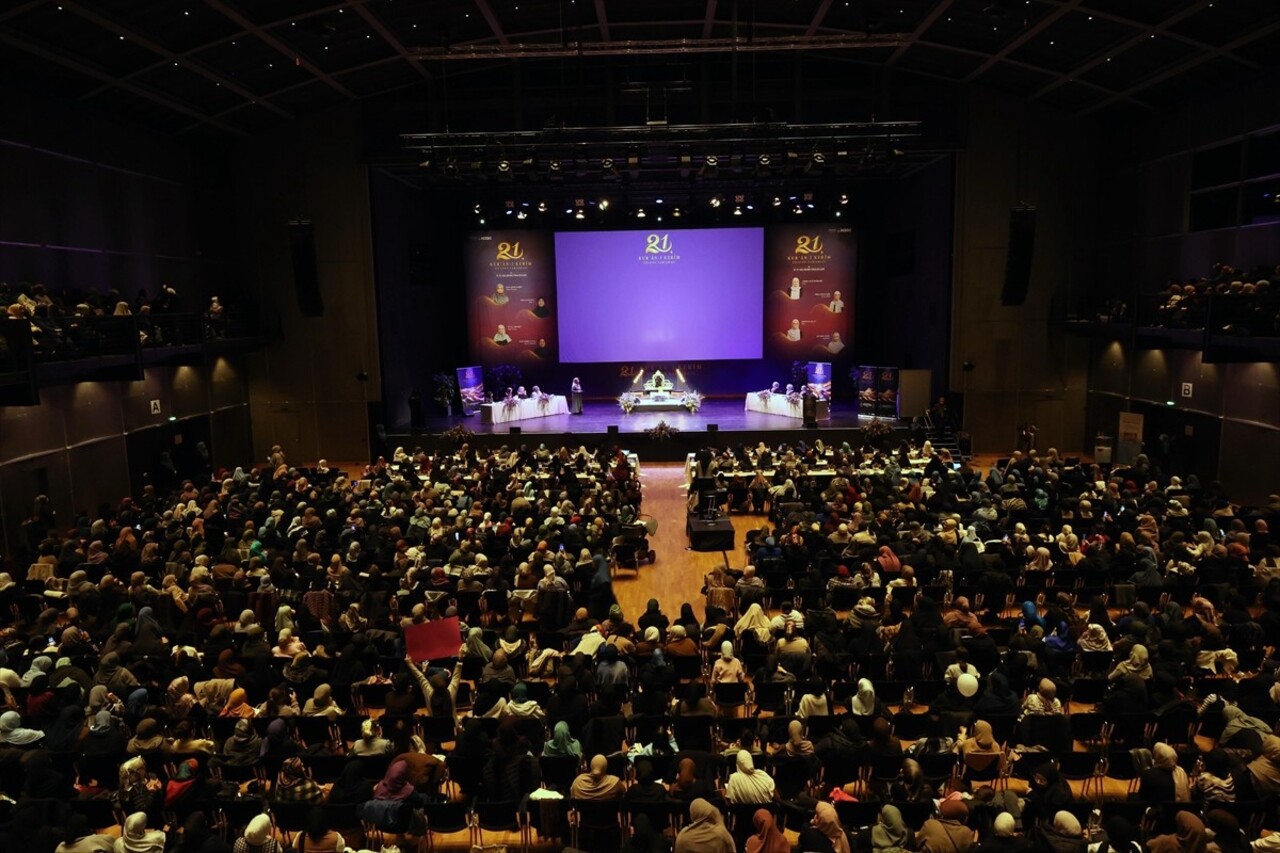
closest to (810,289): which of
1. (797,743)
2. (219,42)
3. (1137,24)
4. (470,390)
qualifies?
(470,390)

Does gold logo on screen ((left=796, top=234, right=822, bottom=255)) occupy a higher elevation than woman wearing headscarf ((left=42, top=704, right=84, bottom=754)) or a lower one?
higher

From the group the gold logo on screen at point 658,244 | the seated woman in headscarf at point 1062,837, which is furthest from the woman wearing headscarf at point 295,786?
the gold logo on screen at point 658,244

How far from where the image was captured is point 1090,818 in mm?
6688

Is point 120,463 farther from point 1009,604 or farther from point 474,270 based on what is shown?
point 1009,604

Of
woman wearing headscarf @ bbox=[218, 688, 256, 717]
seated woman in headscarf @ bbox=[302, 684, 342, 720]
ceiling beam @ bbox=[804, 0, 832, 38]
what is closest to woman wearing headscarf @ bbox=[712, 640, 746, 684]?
seated woman in headscarf @ bbox=[302, 684, 342, 720]

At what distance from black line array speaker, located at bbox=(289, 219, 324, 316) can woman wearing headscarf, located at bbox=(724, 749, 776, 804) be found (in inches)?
814

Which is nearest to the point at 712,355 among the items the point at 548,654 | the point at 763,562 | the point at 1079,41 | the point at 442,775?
the point at 1079,41

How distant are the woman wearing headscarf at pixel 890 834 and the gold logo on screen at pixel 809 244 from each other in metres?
24.7

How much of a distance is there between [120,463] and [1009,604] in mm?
19329

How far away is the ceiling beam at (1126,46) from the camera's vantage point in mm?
16109

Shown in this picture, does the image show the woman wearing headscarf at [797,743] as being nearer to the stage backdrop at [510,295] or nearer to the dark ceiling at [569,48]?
the dark ceiling at [569,48]

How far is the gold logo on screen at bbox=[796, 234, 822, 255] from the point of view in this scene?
29142 millimetres

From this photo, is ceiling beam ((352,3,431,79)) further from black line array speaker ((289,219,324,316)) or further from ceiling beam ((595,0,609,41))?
black line array speaker ((289,219,324,316))

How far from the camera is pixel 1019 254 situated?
23047 mm
